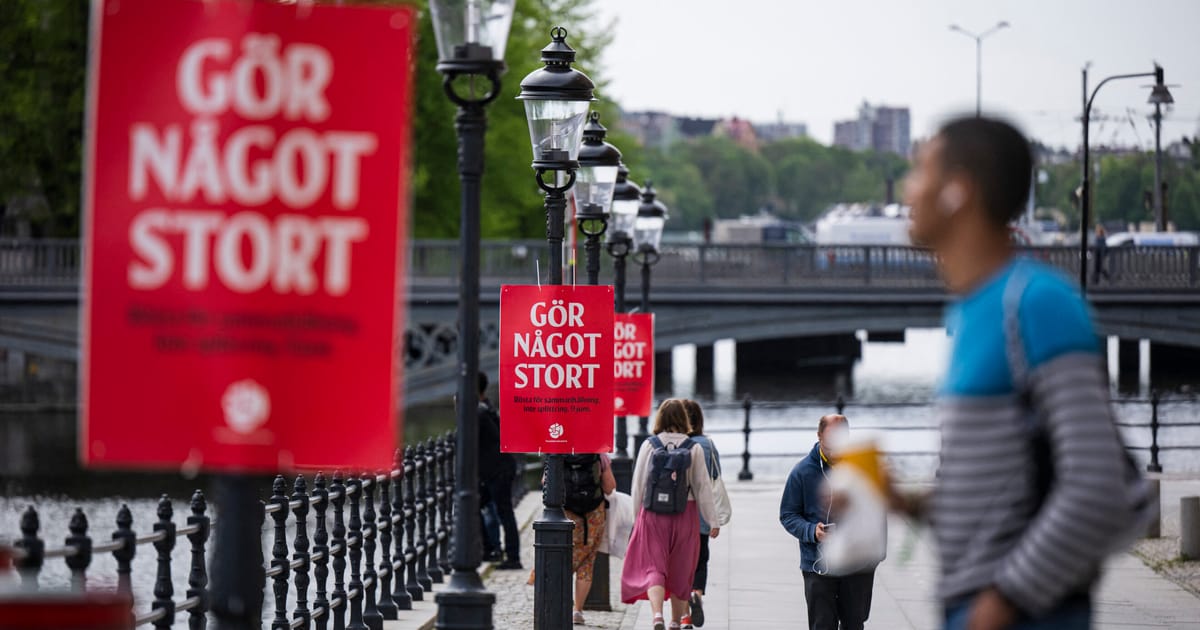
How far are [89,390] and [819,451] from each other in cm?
571

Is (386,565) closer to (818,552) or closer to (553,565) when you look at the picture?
(553,565)

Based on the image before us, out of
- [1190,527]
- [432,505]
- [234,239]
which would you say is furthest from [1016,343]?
[1190,527]

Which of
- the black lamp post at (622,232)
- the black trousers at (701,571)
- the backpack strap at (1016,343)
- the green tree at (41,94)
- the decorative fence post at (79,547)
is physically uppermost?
the green tree at (41,94)

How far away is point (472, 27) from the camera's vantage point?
6.95 metres

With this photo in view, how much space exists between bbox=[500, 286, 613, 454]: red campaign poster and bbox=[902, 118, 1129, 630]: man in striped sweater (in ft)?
25.8

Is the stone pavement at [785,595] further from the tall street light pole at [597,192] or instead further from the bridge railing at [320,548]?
the bridge railing at [320,548]

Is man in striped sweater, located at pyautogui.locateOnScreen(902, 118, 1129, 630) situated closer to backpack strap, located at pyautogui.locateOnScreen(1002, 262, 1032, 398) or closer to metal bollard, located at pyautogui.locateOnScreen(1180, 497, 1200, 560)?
backpack strap, located at pyautogui.locateOnScreen(1002, 262, 1032, 398)

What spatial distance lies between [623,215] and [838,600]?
9115mm

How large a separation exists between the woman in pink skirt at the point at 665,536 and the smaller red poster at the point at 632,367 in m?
5.91

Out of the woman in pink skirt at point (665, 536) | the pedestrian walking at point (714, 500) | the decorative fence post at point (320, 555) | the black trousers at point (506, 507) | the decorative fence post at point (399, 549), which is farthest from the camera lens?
the black trousers at point (506, 507)

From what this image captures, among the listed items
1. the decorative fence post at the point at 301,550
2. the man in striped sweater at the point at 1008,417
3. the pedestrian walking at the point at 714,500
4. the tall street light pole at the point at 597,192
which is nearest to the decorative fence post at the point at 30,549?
the man in striped sweater at the point at 1008,417

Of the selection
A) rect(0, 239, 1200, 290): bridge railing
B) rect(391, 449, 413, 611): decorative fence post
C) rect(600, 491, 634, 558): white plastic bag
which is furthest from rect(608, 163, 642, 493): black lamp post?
rect(0, 239, 1200, 290): bridge railing

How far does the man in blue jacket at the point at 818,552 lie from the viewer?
31.7 feet

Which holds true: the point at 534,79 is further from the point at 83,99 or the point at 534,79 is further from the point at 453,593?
the point at 83,99
